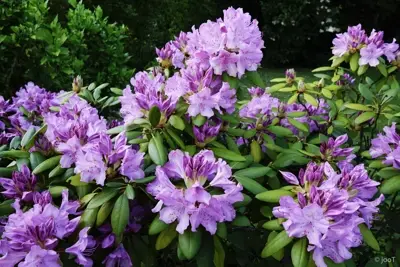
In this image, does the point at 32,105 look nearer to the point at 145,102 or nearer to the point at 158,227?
the point at 145,102

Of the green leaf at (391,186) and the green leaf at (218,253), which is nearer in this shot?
the green leaf at (218,253)

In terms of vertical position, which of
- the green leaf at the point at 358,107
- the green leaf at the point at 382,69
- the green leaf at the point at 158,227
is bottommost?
the green leaf at the point at 382,69

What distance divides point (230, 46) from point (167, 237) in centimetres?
58

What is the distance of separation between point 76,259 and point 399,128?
1184 millimetres

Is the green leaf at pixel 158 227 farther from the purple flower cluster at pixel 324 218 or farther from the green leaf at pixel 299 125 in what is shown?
the green leaf at pixel 299 125

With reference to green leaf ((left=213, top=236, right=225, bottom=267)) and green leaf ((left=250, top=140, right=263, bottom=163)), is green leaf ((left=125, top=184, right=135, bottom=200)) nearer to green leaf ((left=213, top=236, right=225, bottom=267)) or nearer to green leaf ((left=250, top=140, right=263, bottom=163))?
green leaf ((left=213, top=236, right=225, bottom=267))

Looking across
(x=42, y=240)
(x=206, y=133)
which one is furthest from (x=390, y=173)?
(x=42, y=240)

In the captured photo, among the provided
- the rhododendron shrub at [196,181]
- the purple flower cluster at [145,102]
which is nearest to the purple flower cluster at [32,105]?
the rhododendron shrub at [196,181]

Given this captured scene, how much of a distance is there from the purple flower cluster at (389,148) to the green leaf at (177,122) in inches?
24.5

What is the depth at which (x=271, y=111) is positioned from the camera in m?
1.84

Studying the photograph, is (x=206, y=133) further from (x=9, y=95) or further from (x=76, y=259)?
(x=9, y=95)

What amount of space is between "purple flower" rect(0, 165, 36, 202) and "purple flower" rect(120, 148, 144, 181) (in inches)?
11.4

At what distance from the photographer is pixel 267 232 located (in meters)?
1.49

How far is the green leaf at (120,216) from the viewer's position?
1.28m
